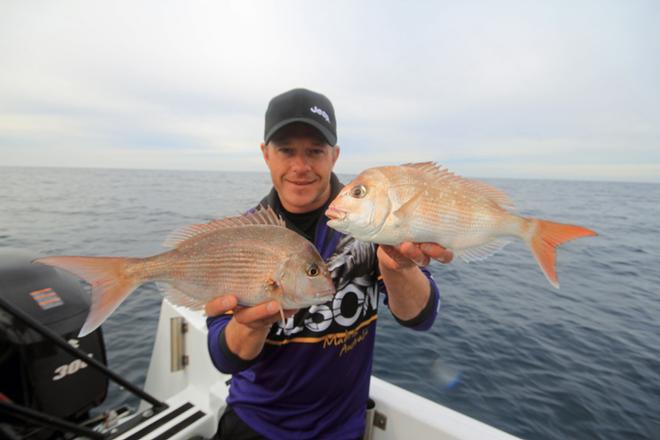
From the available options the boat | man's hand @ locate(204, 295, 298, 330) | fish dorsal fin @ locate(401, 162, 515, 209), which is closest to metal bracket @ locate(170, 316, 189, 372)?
the boat

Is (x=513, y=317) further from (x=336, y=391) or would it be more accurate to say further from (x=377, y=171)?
(x=377, y=171)

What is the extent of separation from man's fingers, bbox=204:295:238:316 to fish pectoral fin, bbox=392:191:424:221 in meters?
1.05

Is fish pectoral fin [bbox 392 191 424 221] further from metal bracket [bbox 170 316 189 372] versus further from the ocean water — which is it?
metal bracket [bbox 170 316 189 372]

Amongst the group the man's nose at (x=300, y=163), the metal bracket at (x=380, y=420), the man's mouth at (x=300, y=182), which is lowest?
the metal bracket at (x=380, y=420)

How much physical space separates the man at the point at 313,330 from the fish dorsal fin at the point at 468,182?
704 millimetres

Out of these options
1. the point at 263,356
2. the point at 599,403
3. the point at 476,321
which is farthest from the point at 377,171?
the point at 476,321

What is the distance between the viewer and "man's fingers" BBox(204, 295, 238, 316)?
1.88 metres

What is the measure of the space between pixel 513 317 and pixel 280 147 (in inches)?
326

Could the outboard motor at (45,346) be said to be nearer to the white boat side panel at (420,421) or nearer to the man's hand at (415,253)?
the white boat side panel at (420,421)

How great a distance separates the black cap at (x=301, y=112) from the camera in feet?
8.55

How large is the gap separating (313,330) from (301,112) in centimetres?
173

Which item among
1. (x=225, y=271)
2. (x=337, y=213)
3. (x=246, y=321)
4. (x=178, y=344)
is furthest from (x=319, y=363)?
(x=178, y=344)

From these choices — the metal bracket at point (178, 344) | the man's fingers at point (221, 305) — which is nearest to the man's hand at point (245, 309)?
the man's fingers at point (221, 305)

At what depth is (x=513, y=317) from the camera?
8.41 metres
